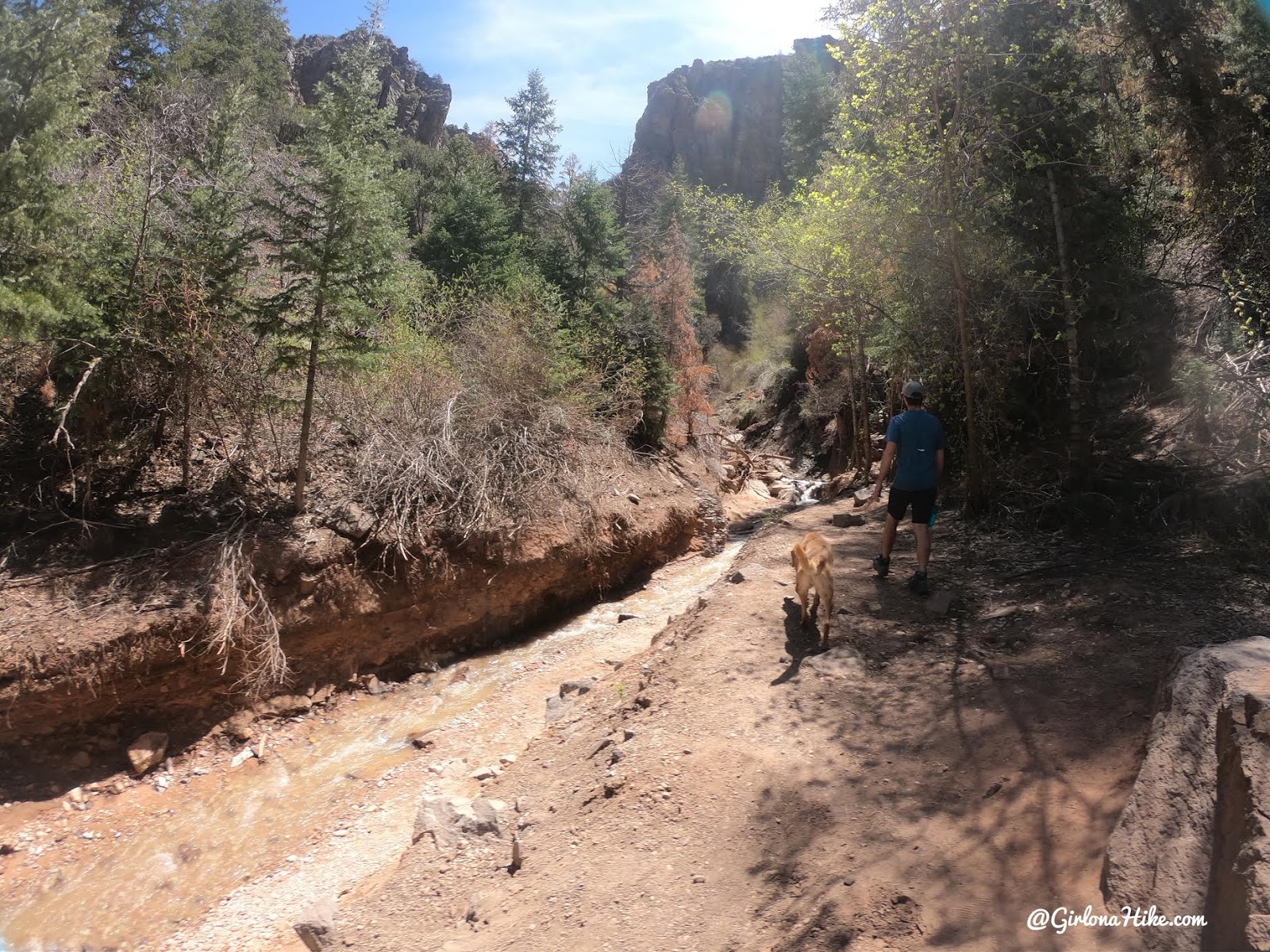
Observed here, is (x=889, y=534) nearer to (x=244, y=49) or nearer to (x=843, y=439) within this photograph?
(x=843, y=439)

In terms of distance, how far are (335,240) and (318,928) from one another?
23.5 ft

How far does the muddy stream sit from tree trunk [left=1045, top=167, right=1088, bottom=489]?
5550mm

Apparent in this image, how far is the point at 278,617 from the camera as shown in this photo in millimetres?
8773

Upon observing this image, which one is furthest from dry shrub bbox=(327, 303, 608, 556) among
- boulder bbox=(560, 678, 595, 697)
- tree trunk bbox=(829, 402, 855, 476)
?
tree trunk bbox=(829, 402, 855, 476)

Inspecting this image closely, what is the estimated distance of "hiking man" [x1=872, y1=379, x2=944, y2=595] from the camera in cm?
652

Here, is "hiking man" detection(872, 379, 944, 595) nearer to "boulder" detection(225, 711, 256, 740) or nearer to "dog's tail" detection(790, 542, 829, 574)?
"dog's tail" detection(790, 542, 829, 574)

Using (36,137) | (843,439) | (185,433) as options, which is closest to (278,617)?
(185,433)

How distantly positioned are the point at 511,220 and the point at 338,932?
24416 mm

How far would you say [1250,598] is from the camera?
209 inches

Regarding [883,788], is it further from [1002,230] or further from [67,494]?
[67,494]

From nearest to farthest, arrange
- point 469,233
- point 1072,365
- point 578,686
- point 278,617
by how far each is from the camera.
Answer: point 578,686 < point 1072,365 < point 278,617 < point 469,233

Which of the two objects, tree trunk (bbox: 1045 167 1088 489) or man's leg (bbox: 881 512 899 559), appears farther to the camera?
tree trunk (bbox: 1045 167 1088 489)

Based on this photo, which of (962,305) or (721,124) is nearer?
(962,305)

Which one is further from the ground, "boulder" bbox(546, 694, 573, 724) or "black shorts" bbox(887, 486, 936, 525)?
"black shorts" bbox(887, 486, 936, 525)
